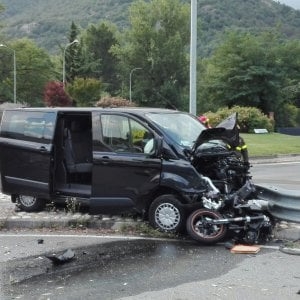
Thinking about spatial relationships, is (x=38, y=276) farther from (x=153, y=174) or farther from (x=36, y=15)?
(x=36, y=15)

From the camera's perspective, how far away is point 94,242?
778cm

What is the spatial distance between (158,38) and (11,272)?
2943 inches

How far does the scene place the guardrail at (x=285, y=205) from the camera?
789cm

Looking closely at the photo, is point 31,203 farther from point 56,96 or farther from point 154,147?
point 56,96

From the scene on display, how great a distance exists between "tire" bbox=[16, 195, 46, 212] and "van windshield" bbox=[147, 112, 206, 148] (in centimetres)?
241

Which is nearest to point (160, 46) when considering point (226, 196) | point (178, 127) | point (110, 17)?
point (110, 17)

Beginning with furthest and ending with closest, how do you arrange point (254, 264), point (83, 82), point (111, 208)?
point (83, 82), point (111, 208), point (254, 264)

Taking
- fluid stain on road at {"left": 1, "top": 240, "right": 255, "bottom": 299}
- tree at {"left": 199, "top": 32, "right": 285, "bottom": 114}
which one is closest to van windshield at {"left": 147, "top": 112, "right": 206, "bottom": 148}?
fluid stain on road at {"left": 1, "top": 240, "right": 255, "bottom": 299}

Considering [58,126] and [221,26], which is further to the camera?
[221,26]

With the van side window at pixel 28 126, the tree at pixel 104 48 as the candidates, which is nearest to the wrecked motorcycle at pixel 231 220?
the van side window at pixel 28 126

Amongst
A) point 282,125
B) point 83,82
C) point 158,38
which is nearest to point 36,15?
point 158,38

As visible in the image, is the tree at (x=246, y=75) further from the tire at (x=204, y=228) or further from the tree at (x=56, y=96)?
the tire at (x=204, y=228)

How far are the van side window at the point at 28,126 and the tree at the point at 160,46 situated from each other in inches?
2694

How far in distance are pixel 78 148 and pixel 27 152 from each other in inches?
31.6
